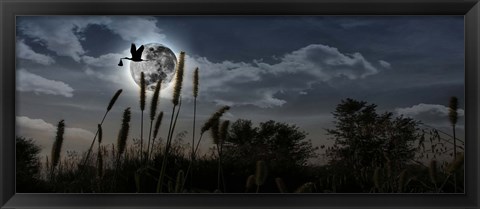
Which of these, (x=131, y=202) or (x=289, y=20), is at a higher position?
(x=289, y=20)

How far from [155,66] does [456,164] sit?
1.26 meters

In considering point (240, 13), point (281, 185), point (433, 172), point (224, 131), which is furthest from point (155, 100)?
point (433, 172)

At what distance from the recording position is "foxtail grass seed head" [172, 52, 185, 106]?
3164 millimetres

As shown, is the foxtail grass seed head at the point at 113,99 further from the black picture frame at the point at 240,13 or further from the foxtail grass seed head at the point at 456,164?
the foxtail grass seed head at the point at 456,164

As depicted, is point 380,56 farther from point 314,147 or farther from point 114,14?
point 114,14

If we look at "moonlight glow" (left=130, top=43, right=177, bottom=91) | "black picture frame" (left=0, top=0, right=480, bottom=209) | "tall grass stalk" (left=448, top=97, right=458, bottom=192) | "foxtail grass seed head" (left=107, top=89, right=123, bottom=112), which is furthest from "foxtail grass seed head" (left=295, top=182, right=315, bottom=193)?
"foxtail grass seed head" (left=107, top=89, right=123, bottom=112)

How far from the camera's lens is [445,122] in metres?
3.17

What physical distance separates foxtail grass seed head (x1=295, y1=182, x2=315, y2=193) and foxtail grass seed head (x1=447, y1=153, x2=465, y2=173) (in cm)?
55

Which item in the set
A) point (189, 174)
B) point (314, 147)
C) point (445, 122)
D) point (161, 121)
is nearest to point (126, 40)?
point (161, 121)

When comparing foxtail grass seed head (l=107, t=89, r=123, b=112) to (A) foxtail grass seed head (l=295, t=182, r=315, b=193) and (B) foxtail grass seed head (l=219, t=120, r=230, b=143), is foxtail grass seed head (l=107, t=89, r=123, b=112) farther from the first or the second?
(A) foxtail grass seed head (l=295, t=182, r=315, b=193)

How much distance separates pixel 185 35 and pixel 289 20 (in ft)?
1.38

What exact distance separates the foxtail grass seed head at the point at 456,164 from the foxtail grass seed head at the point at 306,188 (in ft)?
1.80

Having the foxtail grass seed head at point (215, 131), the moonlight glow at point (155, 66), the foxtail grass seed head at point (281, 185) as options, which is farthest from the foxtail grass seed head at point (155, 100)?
the foxtail grass seed head at point (281, 185)

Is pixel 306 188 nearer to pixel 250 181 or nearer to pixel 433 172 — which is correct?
pixel 250 181
